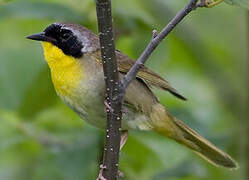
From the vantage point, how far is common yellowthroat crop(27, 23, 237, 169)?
14.0ft

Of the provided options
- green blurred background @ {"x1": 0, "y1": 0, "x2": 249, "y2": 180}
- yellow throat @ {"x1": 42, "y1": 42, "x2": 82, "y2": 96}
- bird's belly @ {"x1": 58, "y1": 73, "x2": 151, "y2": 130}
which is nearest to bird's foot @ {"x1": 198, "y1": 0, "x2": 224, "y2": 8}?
bird's belly @ {"x1": 58, "y1": 73, "x2": 151, "y2": 130}

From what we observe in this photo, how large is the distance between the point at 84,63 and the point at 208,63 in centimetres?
161

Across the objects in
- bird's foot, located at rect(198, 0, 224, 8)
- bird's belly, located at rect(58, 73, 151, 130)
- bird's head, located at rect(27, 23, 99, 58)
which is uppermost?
bird's foot, located at rect(198, 0, 224, 8)

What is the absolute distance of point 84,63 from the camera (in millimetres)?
4316

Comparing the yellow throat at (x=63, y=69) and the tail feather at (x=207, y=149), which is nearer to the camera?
the yellow throat at (x=63, y=69)

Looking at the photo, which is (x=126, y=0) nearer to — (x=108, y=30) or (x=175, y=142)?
(x=175, y=142)

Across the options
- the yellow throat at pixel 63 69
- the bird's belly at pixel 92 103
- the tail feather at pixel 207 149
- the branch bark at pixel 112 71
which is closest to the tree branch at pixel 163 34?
the branch bark at pixel 112 71

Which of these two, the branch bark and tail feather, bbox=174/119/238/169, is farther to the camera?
tail feather, bbox=174/119/238/169

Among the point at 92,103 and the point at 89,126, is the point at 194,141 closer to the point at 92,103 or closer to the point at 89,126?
the point at 89,126

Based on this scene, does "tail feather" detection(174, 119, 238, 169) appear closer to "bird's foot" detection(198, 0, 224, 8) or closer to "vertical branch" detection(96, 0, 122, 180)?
"vertical branch" detection(96, 0, 122, 180)

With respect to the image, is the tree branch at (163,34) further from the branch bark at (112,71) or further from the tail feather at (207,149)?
the tail feather at (207,149)

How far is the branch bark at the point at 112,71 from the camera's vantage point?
121 inches

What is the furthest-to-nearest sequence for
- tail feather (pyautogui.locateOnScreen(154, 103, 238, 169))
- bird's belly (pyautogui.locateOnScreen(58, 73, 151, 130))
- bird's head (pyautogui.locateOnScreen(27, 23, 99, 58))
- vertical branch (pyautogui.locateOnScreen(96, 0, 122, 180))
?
1. tail feather (pyautogui.locateOnScreen(154, 103, 238, 169))
2. bird's head (pyautogui.locateOnScreen(27, 23, 99, 58))
3. bird's belly (pyautogui.locateOnScreen(58, 73, 151, 130))
4. vertical branch (pyautogui.locateOnScreen(96, 0, 122, 180))

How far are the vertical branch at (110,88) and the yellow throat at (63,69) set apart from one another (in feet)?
2.52
